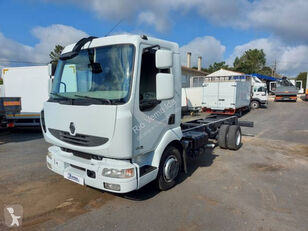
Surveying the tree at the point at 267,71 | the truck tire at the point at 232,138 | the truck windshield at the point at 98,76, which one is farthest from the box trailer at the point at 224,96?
the tree at the point at 267,71

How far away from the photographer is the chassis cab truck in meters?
2.76

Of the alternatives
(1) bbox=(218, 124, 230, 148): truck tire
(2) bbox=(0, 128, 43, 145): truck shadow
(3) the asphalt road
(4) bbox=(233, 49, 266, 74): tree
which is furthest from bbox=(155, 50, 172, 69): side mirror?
(4) bbox=(233, 49, 266, 74): tree

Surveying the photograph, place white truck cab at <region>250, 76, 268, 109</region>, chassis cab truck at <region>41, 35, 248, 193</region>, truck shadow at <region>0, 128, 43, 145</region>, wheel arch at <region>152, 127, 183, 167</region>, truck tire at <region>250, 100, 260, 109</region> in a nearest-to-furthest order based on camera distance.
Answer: chassis cab truck at <region>41, 35, 248, 193</region> < wheel arch at <region>152, 127, 183, 167</region> < truck shadow at <region>0, 128, 43, 145</region> < white truck cab at <region>250, 76, 268, 109</region> < truck tire at <region>250, 100, 260, 109</region>

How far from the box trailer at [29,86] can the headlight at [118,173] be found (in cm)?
811

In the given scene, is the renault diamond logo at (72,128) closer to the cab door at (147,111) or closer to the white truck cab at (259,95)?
the cab door at (147,111)

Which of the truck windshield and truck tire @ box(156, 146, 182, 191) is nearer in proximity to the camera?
the truck windshield

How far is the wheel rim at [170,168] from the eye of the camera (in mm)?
3643

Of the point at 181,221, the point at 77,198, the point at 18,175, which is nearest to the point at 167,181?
the point at 181,221

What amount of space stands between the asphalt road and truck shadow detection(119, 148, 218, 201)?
0.02 m

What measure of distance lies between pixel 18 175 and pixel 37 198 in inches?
54.9

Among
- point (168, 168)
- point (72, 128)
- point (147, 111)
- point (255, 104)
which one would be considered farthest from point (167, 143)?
point (255, 104)

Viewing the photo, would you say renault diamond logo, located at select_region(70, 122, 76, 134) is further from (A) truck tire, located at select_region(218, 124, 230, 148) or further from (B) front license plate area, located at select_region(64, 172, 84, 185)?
(A) truck tire, located at select_region(218, 124, 230, 148)

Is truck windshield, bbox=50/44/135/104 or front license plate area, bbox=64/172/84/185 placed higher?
truck windshield, bbox=50/44/135/104

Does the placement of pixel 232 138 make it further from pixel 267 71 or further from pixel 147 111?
pixel 267 71
